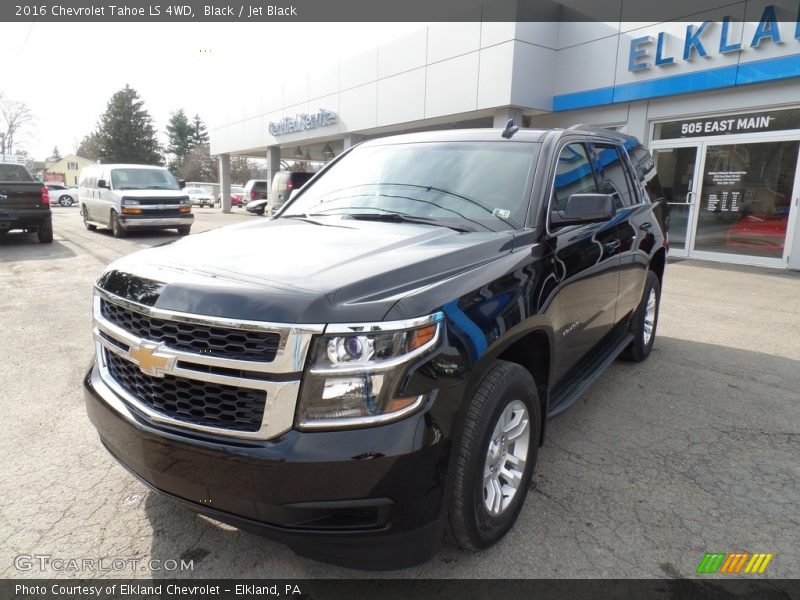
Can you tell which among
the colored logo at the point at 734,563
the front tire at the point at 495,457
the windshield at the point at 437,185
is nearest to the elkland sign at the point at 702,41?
the windshield at the point at 437,185

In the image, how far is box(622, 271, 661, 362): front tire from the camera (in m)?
4.73

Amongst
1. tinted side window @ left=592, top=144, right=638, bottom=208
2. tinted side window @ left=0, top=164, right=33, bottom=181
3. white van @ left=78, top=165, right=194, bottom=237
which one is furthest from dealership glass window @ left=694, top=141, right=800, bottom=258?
tinted side window @ left=0, top=164, right=33, bottom=181

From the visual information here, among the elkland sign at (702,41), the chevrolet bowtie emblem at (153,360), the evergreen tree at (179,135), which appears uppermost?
the evergreen tree at (179,135)

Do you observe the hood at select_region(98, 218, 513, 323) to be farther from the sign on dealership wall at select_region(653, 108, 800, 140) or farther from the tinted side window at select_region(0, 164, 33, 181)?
the tinted side window at select_region(0, 164, 33, 181)

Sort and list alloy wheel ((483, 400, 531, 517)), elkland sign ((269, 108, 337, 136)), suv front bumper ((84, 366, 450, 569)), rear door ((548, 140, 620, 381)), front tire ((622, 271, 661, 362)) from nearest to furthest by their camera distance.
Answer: suv front bumper ((84, 366, 450, 569)) → alloy wheel ((483, 400, 531, 517)) → rear door ((548, 140, 620, 381)) → front tire ((622, 271, 661, 362)) → elkland sign ((269, 108, 337, 136))

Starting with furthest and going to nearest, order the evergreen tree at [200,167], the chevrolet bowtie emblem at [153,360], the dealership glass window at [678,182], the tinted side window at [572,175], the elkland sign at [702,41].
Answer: the evergreen tree at [200,167]
the dealership glass window at [678,182]
the elkland sign at [702,41]
the tinted side window at [572,175]
the chevrolet bowtie emblem at [153,360]

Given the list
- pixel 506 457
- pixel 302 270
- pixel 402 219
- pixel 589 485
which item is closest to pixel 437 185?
pixel 402 219

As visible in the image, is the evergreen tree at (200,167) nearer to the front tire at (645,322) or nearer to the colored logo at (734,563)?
A: the front tire at (645,322)

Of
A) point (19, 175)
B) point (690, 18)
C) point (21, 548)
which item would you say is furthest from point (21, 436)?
point (690, 18)

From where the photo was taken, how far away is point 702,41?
1134 cm

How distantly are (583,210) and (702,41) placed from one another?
11120 mm

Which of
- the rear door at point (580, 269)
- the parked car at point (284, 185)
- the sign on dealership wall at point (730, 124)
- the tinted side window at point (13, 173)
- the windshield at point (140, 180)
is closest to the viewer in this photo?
the rear door at point (580, 269)

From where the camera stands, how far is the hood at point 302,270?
6.25ft

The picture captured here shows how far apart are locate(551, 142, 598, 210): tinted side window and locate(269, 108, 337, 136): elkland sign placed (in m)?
18.9
